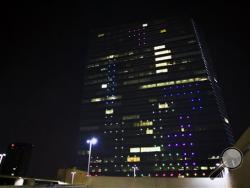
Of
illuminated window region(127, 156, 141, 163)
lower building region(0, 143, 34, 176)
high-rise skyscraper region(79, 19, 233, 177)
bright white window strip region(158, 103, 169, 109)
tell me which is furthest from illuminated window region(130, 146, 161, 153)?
lower building region(0, 143, 34, 176)

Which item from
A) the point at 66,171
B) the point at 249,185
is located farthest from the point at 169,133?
the point at 249,185

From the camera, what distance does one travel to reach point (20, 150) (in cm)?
16512

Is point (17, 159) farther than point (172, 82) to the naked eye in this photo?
Yes

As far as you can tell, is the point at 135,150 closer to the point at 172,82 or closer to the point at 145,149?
the point at 145,149

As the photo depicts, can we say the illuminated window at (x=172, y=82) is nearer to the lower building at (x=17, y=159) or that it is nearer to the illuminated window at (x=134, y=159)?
the illuminated window at (x=134, y=159)

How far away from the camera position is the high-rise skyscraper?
119m

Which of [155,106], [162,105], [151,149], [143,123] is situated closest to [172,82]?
[162,105]

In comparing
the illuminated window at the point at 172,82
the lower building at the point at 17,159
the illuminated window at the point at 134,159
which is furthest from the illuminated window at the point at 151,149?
the lower building at the point at 17,159

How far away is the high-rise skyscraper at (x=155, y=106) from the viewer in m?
119

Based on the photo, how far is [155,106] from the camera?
134m

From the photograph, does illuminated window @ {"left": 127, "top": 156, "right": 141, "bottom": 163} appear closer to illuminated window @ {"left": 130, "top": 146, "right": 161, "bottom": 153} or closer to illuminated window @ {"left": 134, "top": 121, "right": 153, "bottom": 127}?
illuminated window @ {"left": 130, "top": 146, "right": 161, "bottom": 153}

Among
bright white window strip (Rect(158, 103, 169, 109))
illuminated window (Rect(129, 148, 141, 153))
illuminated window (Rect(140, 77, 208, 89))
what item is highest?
illuminated window (Rect(140, 77, 208, 89))

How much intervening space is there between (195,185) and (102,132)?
12474 cm

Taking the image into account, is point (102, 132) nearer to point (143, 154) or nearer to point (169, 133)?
point (143, 154)
